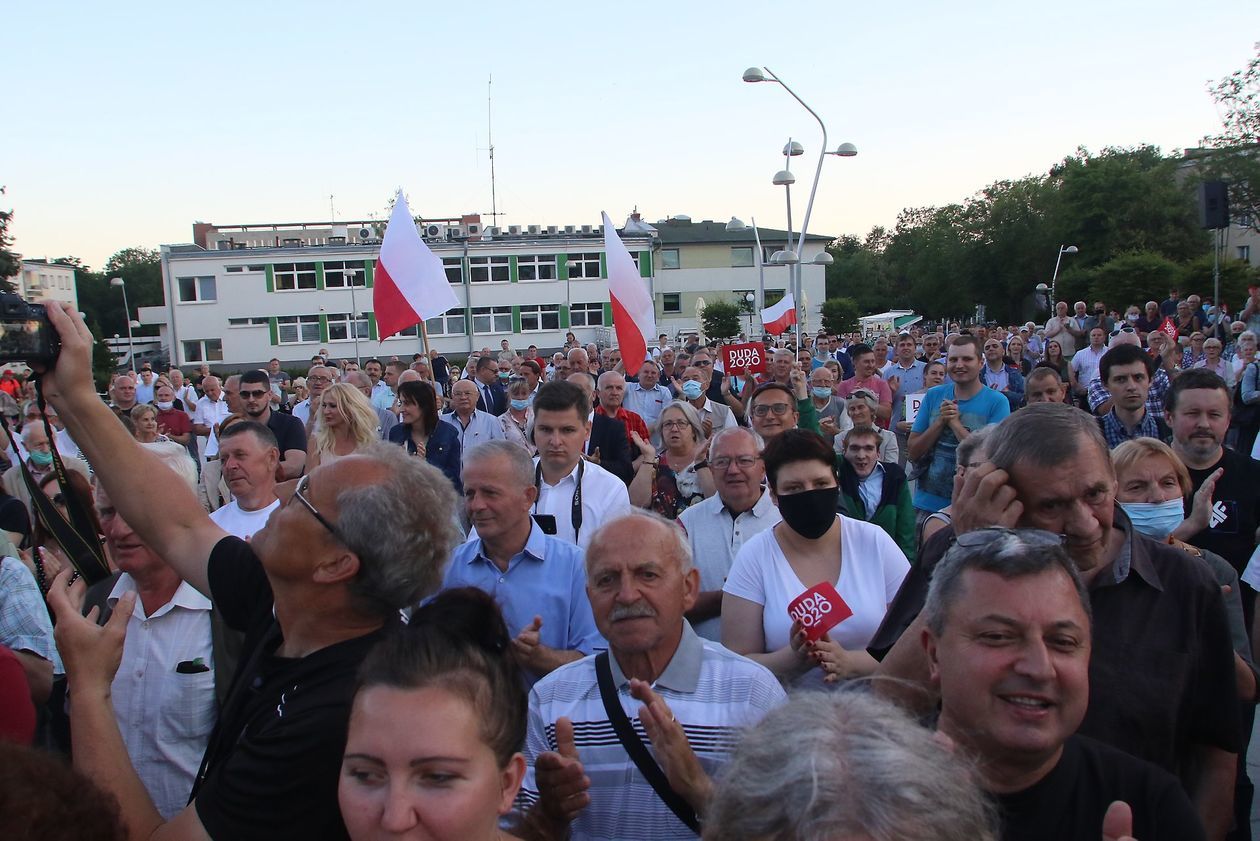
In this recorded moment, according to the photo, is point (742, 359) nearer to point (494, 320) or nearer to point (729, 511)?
point (729, 511)

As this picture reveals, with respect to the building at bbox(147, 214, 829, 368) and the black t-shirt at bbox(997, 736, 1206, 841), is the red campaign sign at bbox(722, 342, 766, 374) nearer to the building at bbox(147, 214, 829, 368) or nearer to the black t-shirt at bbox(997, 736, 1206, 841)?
the black t-shirt at bbox(997, 736, 1206, 841)

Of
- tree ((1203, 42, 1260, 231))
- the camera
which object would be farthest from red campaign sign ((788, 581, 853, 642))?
tree ((1203, 42, 1260, 231))

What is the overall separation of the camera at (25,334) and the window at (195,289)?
59036 millimetres

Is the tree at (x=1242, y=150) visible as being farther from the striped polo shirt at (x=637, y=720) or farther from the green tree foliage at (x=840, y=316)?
the striped polo shirt at (x=637, y=720)

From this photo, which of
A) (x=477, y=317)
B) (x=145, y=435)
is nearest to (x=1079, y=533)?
(x=145, y=435)

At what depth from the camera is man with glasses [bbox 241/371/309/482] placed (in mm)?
7141

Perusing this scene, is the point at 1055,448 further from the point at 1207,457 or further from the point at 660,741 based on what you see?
the point at 1207,457

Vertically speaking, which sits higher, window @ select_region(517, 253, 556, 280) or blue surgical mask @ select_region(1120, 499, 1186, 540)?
window @ select_region(517, 253, 556, 280)

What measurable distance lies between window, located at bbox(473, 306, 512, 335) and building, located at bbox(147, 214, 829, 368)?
60 millimetres

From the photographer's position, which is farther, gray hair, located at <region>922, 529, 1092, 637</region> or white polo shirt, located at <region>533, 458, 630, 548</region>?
white polo shirt, located at <region>533, 458, 630, 548</region>

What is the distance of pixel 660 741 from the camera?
233 centimetres

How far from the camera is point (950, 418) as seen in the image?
21.1 ft

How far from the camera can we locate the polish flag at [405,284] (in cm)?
934

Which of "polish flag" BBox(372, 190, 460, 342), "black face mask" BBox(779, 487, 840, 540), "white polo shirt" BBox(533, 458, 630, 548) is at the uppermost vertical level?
"polish flag" BBox(372, 190, 460, 342)
